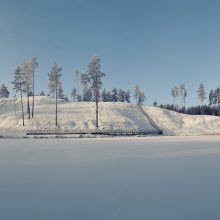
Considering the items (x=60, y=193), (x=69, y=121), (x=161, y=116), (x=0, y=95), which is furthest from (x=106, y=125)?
(x=0, y=95)

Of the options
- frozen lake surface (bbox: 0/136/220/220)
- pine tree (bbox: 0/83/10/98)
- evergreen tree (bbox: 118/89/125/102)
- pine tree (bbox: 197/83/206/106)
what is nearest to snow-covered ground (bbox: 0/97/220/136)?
pine tree (bbox: 197/83/206/106)

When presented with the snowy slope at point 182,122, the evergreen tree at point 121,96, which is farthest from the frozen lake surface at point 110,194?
the evergreen tree at point 121,96

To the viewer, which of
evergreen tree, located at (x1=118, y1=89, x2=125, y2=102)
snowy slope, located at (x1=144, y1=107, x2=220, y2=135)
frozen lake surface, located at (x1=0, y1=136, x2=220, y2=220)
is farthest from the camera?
evergreen tree, located at (x1=118, y1=89, x2=125, y2=102)

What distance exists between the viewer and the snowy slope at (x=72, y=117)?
73250mm

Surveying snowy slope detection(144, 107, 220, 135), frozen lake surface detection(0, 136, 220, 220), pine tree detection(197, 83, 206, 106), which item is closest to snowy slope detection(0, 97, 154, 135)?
snowy slope detection(144, 107, 220, 135)

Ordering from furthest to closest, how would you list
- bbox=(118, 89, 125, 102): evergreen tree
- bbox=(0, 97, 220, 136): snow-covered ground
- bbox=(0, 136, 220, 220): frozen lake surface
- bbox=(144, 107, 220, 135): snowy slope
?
bbox=(118, 89, 125, 102): evergreen tree → bbox=(144, 107, 220, 135): snowy slope → bbox=(0, 97, 220, 136): snow-covered ground → bbox=(0, 136, 220, 220): frozen lake surface

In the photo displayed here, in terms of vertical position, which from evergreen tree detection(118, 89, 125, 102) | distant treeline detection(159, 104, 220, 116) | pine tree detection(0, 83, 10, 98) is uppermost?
pine tree detection(0, 83, 10, 98)

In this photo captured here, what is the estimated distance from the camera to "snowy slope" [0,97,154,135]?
73.2 m

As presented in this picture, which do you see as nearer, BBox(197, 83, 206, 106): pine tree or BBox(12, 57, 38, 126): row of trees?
BBox(12, 57, 38, 126): row of trees

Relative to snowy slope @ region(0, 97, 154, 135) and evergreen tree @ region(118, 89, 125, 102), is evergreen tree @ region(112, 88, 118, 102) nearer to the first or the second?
evergreen tree @ region(118, 89, 125, 102)

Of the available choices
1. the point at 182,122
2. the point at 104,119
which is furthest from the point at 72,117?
the point at 182,122

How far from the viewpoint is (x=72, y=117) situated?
271 feet

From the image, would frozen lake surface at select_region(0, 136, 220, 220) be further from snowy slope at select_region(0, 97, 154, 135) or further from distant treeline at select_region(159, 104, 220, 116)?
distant treeline at select_region(159, 104, 220, 116)

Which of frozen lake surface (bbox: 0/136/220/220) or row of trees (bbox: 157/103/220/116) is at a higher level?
row of trees (bbox: 157/103/220/116)
